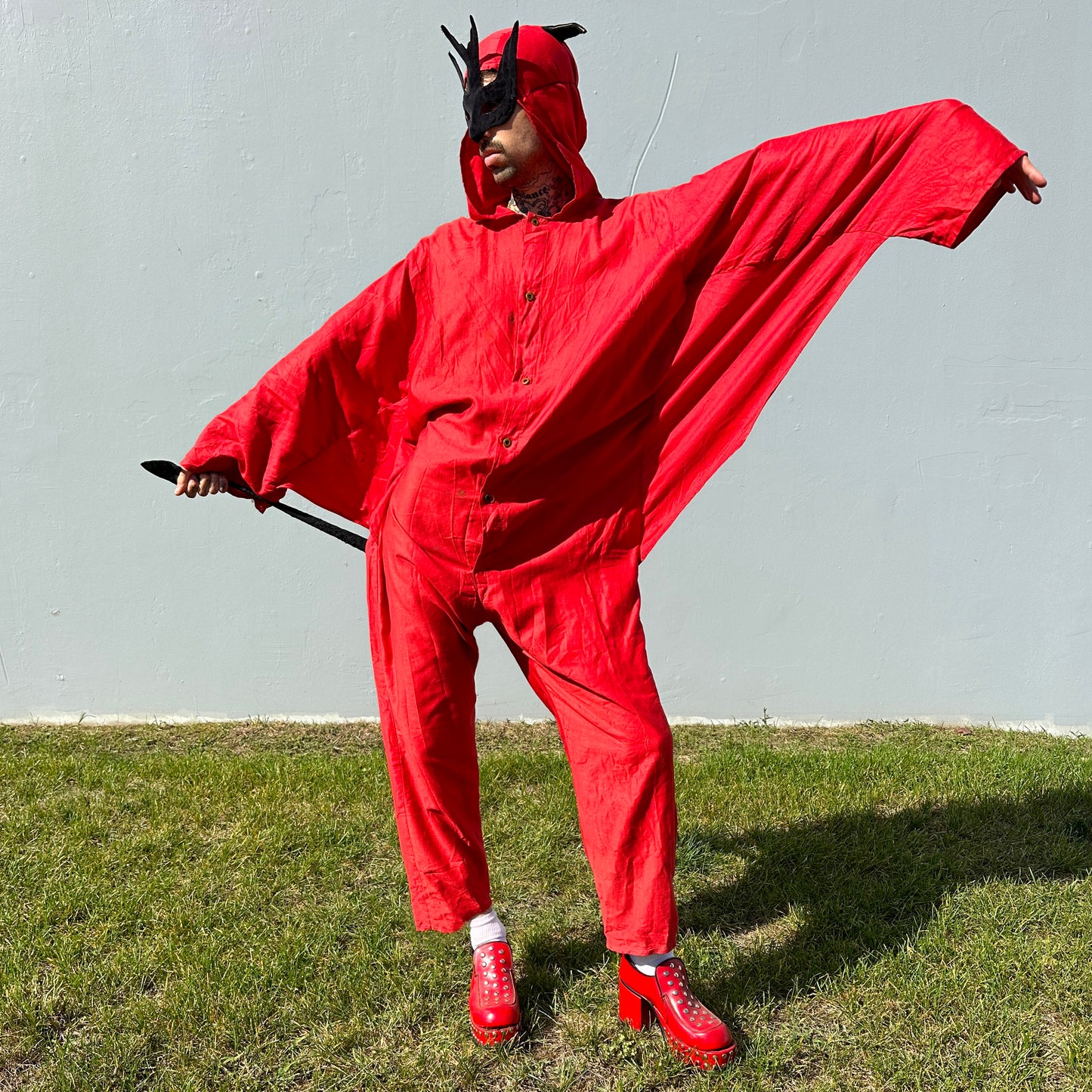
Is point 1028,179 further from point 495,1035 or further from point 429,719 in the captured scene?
point 495,1035

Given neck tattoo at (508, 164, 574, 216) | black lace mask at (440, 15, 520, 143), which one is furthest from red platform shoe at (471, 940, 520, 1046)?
black lace mask at (440, 15, 520, 143)

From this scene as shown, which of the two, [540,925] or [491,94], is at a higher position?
[491,94]

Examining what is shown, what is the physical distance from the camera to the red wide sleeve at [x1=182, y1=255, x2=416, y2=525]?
2.59 meters

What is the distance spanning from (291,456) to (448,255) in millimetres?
639

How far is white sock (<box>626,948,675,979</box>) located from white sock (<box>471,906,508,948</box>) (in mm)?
372

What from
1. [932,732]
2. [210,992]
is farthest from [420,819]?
[932,732]

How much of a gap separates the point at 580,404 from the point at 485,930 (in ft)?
4.24

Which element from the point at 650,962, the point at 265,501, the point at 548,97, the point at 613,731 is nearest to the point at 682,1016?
the point at 650,962

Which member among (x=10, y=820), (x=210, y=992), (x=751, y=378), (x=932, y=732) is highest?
(x=751, y=378)

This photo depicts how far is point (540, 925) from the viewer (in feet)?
9.68

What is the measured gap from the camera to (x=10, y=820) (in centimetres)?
370

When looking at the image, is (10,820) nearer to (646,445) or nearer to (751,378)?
(646,445)

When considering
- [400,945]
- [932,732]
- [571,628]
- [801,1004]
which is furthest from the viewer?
[932,732]

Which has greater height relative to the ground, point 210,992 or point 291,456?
point 291,456
